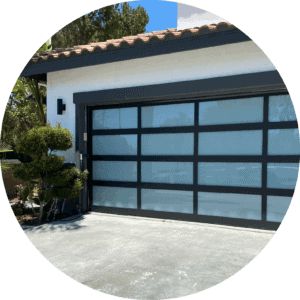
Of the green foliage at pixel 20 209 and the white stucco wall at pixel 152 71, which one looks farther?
the green foliage at pixel 20 209

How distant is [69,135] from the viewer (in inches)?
183

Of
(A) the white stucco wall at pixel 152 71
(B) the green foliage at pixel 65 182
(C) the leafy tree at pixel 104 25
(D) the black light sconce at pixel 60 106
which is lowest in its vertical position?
(B) the green foliage at pixel 65 182

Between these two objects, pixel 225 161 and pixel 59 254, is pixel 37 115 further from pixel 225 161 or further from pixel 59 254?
pixel 225 161

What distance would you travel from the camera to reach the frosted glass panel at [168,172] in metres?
4.93

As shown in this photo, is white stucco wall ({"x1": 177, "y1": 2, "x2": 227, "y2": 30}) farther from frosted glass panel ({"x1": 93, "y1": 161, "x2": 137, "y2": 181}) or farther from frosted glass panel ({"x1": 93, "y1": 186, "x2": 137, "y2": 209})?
frosted glass panel ({"x1": 93, "y1": 186, "x2": 137, "y2": 209})

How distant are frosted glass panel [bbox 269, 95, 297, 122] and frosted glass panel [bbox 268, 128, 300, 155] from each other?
0.18 meters

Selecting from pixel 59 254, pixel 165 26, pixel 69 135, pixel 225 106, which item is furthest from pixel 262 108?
pixel 59 254

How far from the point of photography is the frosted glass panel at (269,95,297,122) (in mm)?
4195

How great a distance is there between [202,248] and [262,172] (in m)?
1.58

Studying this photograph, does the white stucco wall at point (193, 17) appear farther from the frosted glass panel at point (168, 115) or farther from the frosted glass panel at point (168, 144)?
the frosted glass panel at point (168, 144)

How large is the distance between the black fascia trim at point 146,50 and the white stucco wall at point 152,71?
0.64 ft

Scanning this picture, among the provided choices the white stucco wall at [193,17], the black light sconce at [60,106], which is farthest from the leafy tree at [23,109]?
the white stucco wall at [193,17]

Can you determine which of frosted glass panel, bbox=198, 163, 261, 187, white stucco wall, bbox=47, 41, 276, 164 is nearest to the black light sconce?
white stucco wall, bbox=47, 41, 276, 164

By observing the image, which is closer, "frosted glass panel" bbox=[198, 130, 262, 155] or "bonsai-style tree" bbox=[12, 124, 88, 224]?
"bonsai-style tree" bbox=[12, 124, 88, 224]
